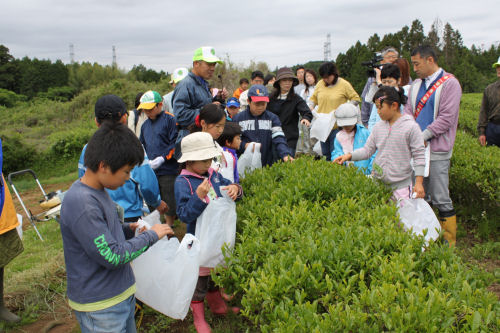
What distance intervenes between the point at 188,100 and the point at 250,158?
3.30 ft

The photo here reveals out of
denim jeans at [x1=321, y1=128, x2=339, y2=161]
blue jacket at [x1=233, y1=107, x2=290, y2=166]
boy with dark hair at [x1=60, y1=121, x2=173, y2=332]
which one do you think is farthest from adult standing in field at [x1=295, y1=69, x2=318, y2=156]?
boy with dark hair at [x1=60, y1=121, x2=173, y2=332]

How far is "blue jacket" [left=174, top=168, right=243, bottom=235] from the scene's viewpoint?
2.71m

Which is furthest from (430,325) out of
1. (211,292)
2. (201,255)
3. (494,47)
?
(494,47)

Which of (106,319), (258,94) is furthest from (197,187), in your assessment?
(258,94)

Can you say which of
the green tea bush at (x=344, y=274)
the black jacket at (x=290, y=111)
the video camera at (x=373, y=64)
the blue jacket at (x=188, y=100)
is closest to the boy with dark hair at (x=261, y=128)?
the blue jacket at (x=188, y=100)

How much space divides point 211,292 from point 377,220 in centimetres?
163

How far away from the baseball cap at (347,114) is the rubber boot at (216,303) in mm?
2729

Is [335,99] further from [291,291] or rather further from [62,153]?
[62,153]

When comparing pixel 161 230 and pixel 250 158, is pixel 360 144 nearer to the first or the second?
pixel 250 158

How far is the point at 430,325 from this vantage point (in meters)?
1.52

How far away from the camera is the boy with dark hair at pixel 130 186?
3021 mm

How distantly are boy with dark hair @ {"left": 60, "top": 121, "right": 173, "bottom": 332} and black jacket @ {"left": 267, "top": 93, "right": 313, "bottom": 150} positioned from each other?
361cm

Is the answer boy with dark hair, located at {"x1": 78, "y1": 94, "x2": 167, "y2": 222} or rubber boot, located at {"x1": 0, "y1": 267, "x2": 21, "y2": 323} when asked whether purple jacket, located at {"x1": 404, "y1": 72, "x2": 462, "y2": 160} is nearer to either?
boy with dark hair, located at {"x1": 78, "y1": 94, "x2": 167, "y2": 222}

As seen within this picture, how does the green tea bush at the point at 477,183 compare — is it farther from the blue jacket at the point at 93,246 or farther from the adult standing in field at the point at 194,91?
the blue jacket at the point at 93,246
